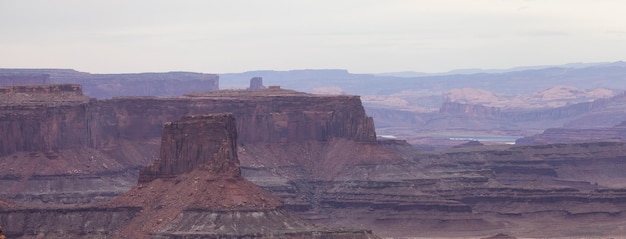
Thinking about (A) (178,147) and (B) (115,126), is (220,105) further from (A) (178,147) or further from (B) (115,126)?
(A) (178,147)

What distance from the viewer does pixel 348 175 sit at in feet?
579

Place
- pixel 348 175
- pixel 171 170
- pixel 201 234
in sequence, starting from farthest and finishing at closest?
pixel 348 175, pixel 171 170, pixel 201 234

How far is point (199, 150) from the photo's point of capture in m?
123

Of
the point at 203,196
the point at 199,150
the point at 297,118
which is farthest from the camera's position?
the point at 297,118

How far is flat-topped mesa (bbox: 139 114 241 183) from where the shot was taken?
122 m

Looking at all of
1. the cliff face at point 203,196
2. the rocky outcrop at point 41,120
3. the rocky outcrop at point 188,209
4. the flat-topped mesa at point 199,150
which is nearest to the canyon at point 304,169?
the rocky outcrop at point 41,120

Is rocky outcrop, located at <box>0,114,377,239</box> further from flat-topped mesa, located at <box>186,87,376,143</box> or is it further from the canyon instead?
flat-topped mesa, located at <box>186,87,376,143</box>

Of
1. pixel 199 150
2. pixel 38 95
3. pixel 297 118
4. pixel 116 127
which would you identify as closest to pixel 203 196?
pixel 199 150

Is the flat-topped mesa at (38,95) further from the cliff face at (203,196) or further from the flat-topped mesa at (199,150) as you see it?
the flat-topped mesa at (199,150)

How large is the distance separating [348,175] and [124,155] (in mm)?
19804

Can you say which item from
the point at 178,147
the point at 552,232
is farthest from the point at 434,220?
the point at 178,147

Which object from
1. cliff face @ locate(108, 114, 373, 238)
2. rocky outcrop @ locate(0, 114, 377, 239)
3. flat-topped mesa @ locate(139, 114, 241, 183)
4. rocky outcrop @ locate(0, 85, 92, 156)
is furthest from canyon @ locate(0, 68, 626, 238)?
rocky outcrop @ locate(0, 114, 377, 239)

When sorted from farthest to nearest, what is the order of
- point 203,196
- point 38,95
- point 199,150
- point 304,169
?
point 304,169
point 38,95
point 199,150
point 203,196

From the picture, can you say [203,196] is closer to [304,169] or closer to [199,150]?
[199,150]
